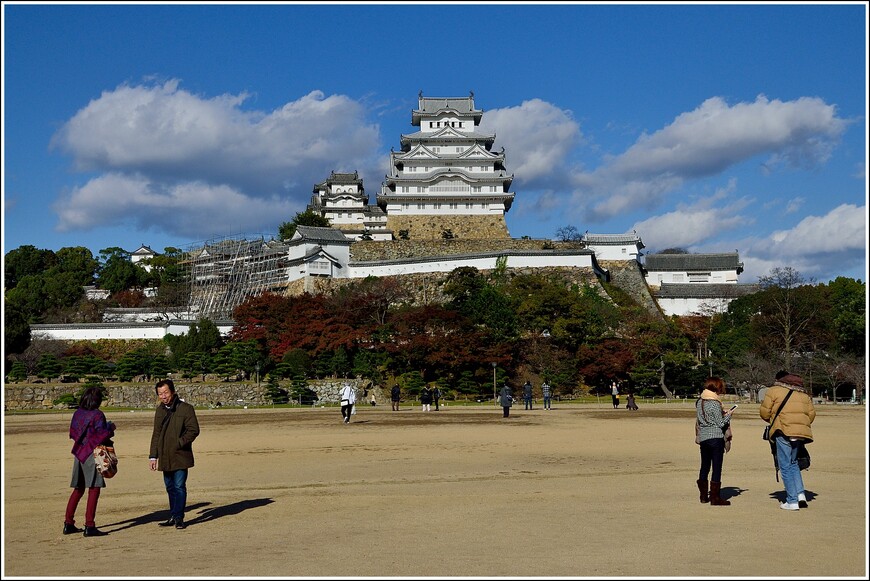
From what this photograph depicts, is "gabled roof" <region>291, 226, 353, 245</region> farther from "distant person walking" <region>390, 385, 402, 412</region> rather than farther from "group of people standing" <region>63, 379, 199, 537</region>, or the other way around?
"group of people standing" <region>63, 379, 199, 537</region>

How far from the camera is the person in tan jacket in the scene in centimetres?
955

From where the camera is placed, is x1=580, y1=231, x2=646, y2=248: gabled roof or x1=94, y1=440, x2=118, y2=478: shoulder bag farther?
x1=580, y1=231, x2=646, y2=248: gabled roof

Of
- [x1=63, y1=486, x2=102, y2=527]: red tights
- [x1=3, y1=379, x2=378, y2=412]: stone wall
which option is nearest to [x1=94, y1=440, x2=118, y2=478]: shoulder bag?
[x1=63, y1=486, x2=102, y2=527]: red tights

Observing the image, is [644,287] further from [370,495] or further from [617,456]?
[370,495]

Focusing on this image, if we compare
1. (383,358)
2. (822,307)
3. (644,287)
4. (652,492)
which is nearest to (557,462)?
(652,492)

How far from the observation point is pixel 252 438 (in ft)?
68.7

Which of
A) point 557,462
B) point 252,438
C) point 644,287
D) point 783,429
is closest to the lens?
point 783,429

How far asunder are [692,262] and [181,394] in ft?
131

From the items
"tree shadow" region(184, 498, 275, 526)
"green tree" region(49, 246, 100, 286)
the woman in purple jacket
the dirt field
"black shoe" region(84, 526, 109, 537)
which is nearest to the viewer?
the dirt field

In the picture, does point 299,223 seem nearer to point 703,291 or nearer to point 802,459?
point 703,291

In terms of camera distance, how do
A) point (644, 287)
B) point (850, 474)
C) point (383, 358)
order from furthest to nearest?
1. point (644, 287)
2. point (383, 358)
3. point (850, 474)

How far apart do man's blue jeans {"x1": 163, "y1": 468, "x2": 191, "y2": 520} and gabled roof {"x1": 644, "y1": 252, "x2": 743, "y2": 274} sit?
193 ft

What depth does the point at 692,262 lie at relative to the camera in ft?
215

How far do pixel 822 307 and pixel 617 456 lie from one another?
3487 cm
